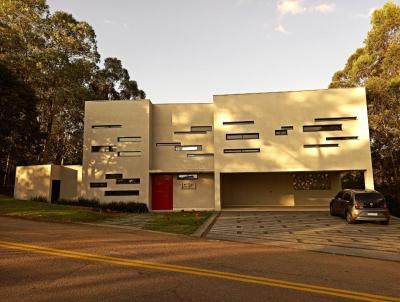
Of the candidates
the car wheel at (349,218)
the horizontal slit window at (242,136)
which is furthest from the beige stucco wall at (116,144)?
the car wheel at (349,218)

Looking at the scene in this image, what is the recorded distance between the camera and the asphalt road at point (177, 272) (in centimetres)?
525

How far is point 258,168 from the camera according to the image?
22.0m

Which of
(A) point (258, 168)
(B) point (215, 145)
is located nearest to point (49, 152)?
(B) point (215, 145)

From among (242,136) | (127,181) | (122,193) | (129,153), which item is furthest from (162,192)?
(242,136)

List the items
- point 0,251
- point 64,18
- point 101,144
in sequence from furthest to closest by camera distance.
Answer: point 64,18, point 101,144, point 0,251

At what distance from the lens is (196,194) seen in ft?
76.9

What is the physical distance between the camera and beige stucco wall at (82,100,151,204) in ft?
75.3

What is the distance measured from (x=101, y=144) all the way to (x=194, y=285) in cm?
1958

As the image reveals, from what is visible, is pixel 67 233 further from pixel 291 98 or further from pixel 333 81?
pixel 333 81

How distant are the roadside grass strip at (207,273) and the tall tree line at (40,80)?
19.1 metres

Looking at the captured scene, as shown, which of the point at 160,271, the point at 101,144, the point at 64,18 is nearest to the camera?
the point at 160,271

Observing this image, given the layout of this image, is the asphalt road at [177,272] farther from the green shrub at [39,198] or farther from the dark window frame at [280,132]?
the green shrub at [39,198]

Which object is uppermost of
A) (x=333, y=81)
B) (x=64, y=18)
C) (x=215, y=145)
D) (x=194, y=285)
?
(x=64, y=18)

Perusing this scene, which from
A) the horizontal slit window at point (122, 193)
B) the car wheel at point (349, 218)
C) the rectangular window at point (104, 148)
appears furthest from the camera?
the rectangular window at point (104, 148)
